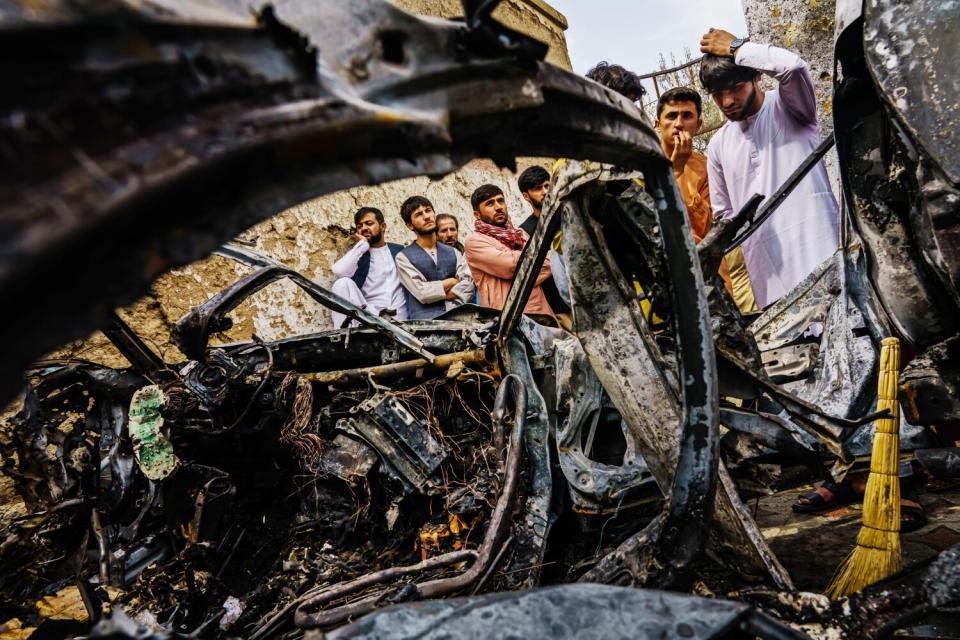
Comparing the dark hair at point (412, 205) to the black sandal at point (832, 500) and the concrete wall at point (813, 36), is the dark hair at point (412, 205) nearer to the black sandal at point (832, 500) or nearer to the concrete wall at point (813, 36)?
the concrete wall at point (813, 36)

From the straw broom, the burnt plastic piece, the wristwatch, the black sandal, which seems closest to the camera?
the straw broom

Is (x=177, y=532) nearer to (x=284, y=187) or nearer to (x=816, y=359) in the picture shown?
(x=284, y=187)

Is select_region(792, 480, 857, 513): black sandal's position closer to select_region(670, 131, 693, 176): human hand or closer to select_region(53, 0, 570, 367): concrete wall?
select_region(670, 131, 693, 176): human hand

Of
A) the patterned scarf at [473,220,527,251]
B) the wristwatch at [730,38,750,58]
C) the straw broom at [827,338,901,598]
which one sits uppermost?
the wristwatch at [730,38,750,58]

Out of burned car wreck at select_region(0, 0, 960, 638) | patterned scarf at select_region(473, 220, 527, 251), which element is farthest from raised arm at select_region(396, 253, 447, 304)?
burned car wreck at select_region(0, 0, 960, 638)

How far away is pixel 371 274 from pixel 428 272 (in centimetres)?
59

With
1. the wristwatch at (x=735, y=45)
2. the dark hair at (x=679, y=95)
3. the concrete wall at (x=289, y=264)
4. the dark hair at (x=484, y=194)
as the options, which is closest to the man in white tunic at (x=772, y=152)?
the wristwatch at (x=735, y=45)

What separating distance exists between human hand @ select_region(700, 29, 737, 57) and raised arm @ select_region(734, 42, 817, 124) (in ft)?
0.43

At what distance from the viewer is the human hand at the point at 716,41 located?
3930mm

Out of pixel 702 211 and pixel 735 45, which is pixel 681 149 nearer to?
pixel 702 211

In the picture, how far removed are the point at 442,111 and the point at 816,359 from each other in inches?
122

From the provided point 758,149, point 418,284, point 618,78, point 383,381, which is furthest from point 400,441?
point 758,149

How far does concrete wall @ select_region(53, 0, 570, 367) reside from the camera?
5.45m

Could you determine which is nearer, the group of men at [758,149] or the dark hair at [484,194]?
the group of men at [758,149]
